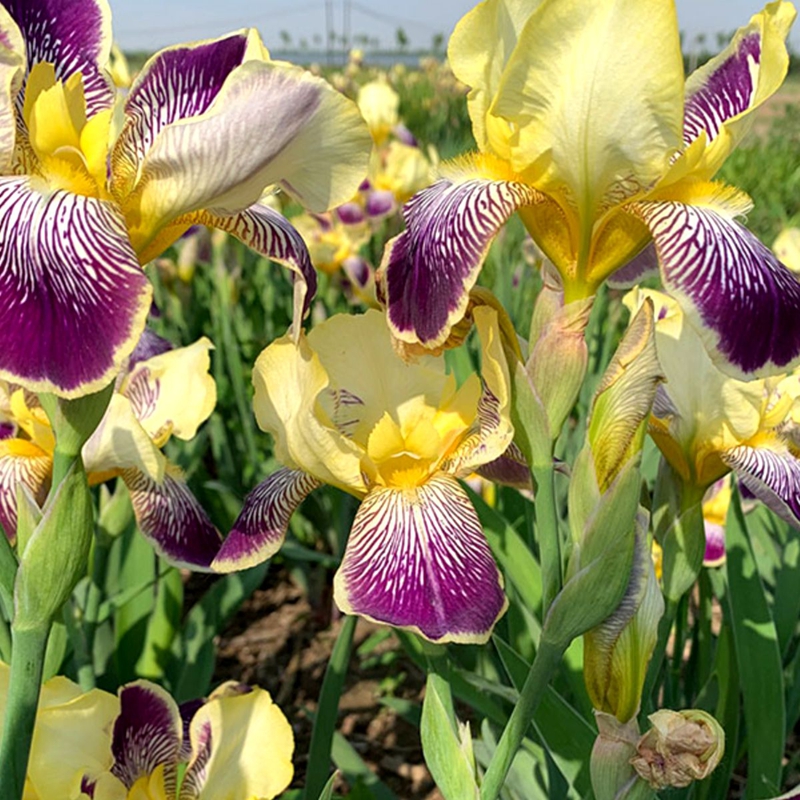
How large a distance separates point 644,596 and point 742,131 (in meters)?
0.47

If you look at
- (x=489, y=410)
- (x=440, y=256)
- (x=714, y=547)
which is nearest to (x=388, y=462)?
(x=489, y=410)

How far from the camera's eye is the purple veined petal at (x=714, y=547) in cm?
166

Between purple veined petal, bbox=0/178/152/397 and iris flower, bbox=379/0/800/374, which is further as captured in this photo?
iris flower, bbox=379/0/800/374

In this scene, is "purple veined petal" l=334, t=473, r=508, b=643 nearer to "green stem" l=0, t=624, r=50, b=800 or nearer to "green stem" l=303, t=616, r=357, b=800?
→ "green stem" l=0, t=624, r=50, b=800

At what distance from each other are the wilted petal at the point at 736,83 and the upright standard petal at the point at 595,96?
0.09 metres

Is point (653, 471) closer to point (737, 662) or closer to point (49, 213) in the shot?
point (737, 662)

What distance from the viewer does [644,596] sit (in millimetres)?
902

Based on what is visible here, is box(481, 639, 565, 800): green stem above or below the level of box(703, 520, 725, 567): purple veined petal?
above

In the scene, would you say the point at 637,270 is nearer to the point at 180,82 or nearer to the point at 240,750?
the point at 180,82

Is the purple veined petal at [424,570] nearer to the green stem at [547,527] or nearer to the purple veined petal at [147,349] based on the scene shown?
the green stem at [547,527]

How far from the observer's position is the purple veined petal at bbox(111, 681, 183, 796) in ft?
3.28

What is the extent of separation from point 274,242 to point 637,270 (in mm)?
443

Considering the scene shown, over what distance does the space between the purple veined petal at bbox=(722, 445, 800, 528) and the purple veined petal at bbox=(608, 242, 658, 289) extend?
10.1 inches

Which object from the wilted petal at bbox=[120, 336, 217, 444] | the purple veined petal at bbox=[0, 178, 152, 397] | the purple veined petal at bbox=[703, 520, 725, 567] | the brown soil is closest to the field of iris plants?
the purple veined petal at bbox=[0, 178, 152, 397]
